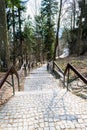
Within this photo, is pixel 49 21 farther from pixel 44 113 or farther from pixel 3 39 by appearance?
pixel 44 113

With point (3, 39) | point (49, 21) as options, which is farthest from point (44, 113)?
point (49, 21)

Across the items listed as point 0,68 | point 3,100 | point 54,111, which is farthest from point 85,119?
point 0,68

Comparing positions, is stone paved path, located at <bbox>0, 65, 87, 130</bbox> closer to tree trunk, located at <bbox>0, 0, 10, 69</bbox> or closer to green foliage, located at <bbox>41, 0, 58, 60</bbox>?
tree trunk, located at <bbox>0, 0, 10, 69</bbox>

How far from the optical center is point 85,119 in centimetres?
351

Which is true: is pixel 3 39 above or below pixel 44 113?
below

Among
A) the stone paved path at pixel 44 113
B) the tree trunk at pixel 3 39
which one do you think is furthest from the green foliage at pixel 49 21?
the stone paved path at pixel 44 113

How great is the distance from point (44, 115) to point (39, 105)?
1.97 feet

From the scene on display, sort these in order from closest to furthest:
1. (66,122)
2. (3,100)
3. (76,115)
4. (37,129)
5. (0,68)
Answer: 1. (37,129)
2. (66,122)
3. (76,115)
4. (3,100)
5. (0,68)

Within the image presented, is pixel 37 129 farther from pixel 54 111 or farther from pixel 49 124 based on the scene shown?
pixel 54 111

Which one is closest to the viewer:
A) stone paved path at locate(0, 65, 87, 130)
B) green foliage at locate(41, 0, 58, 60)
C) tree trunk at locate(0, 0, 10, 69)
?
stone paved path at locate(0, 65, 87, 130)

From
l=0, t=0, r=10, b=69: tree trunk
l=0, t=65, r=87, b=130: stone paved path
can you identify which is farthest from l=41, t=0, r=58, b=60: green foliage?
l=0, t=65, r=87, b=130: stone paved path

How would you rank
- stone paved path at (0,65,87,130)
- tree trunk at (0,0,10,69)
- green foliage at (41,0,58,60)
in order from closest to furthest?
stone paved path at (0,65,87,130) → tree trunk at (0,0,10,69) → green foliage at (41,0,58,60)

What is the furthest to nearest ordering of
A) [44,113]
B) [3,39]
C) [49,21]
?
[49,21] < [3,39] < [44,113]

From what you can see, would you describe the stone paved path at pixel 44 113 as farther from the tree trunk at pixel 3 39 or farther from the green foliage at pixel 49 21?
the green foliage at pixel 49 21
